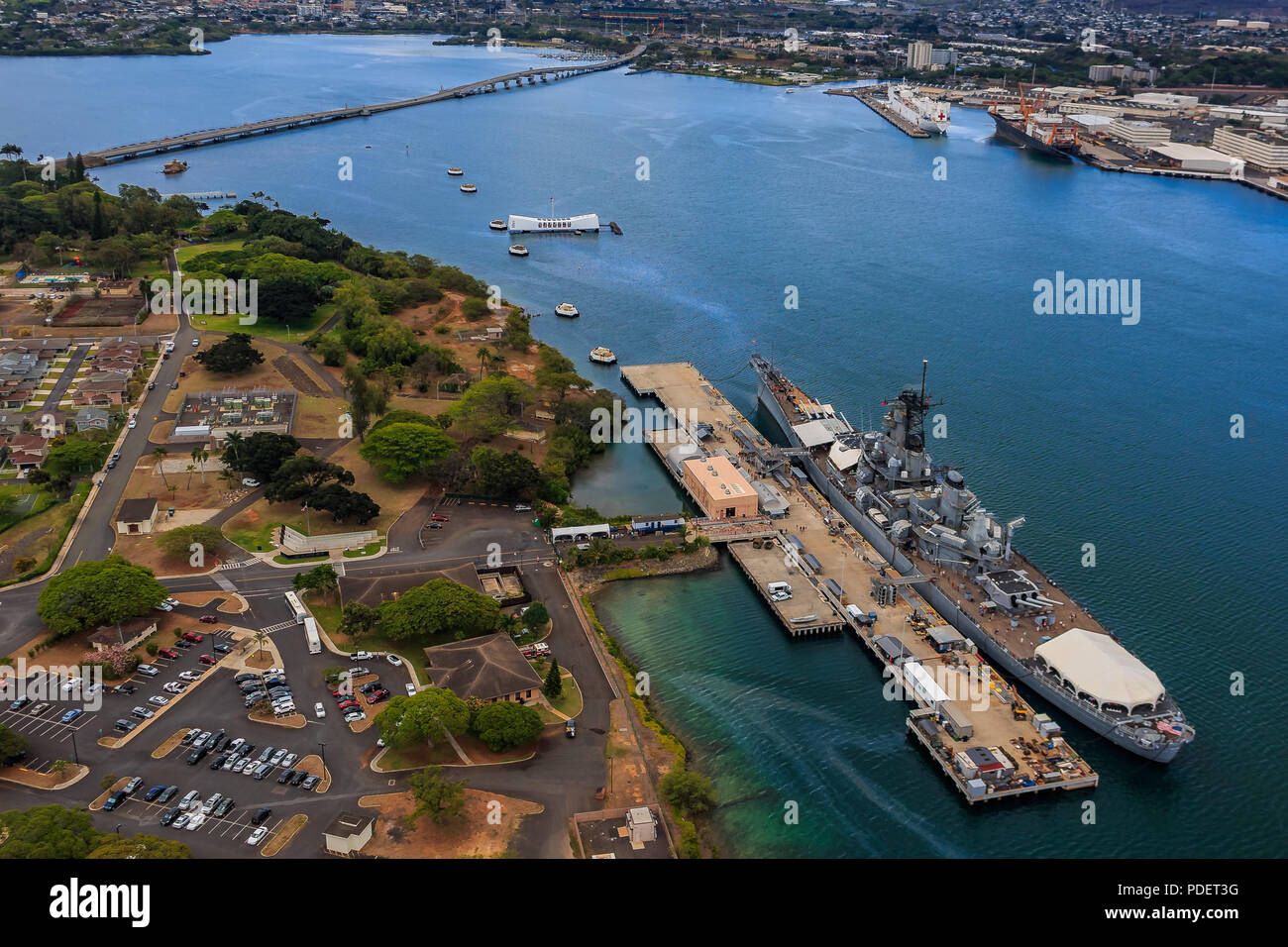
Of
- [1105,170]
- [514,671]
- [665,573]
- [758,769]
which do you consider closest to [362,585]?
[514,671]

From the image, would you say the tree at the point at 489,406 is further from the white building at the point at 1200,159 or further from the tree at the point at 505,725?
the white building at the point at 1200,159

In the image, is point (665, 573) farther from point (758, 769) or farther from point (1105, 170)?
point (1105, 170)

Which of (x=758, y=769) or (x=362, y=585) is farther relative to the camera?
(x=362, y=585)

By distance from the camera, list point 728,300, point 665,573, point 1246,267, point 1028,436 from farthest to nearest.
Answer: point 1246,267 < point 728,300 < point 1028,436 < point 665,573

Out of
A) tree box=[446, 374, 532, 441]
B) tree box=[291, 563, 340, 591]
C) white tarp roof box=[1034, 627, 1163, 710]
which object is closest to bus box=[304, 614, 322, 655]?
tree box=[291, 563, 340, 591]

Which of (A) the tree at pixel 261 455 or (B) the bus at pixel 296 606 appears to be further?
(A) the tree at pixel 261 455

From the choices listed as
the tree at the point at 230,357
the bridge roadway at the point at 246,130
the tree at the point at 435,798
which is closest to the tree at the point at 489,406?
the tree at the point at 230,357
